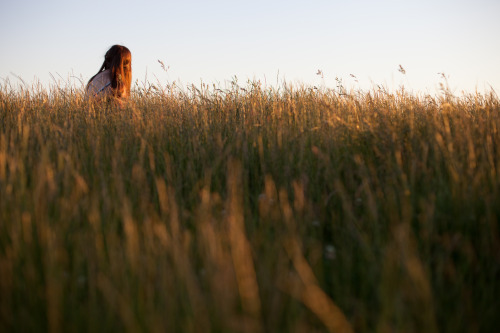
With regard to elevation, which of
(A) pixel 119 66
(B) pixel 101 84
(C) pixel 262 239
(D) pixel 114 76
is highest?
(A) pixel 119 66

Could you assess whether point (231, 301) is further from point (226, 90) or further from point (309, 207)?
point (226, 90)

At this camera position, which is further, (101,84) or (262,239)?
(101,84)

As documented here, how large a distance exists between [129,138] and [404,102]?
8.94 ft

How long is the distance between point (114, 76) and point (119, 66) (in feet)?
0.47

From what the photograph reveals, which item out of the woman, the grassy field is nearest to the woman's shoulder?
the woman

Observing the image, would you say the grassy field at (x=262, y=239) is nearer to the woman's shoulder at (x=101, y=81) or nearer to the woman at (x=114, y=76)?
the woman at (x=114, y=76)

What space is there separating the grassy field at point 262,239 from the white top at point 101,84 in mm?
1983

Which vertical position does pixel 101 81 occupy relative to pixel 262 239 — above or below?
above

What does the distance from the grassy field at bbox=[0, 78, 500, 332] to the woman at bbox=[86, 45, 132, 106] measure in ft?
6.33

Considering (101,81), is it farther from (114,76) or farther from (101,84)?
(114,76)

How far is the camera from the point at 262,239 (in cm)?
178

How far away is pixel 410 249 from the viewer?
5.42ft

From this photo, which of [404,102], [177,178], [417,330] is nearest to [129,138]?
[177,178]

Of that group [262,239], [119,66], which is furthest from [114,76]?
[262,239]
